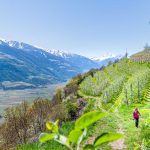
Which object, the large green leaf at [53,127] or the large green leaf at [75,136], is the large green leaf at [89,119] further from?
the large green leaf at [53,127]

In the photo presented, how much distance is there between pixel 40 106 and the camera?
85.5m

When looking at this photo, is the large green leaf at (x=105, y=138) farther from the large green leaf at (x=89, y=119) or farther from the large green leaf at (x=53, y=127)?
the large green leaf at (x=53, y=127)

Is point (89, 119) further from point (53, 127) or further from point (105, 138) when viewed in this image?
point (53, 127)

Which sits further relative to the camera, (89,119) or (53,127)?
(53,127)

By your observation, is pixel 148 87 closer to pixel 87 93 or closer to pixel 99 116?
pixel 87 93

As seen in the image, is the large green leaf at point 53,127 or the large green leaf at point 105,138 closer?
the large green leaf at point 105,138

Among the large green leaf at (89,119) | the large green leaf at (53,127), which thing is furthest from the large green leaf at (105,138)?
the large green leaf at (53,127)

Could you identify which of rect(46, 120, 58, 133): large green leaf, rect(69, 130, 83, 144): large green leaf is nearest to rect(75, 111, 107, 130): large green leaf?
rect(69, 130, 83, 144): large green leaf

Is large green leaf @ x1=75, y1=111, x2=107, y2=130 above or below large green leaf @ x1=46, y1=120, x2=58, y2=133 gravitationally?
above

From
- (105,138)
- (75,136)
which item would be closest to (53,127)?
(75,136)

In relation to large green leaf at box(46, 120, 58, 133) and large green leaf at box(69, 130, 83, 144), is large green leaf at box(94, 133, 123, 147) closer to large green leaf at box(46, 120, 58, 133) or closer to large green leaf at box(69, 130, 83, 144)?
large green leaf at box(69, 130, 83, 144)

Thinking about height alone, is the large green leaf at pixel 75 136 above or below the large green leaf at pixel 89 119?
below

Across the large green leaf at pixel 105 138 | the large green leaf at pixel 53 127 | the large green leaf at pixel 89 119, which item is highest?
the large green leaf at pixel 89 119

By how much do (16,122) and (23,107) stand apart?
7.75 m
